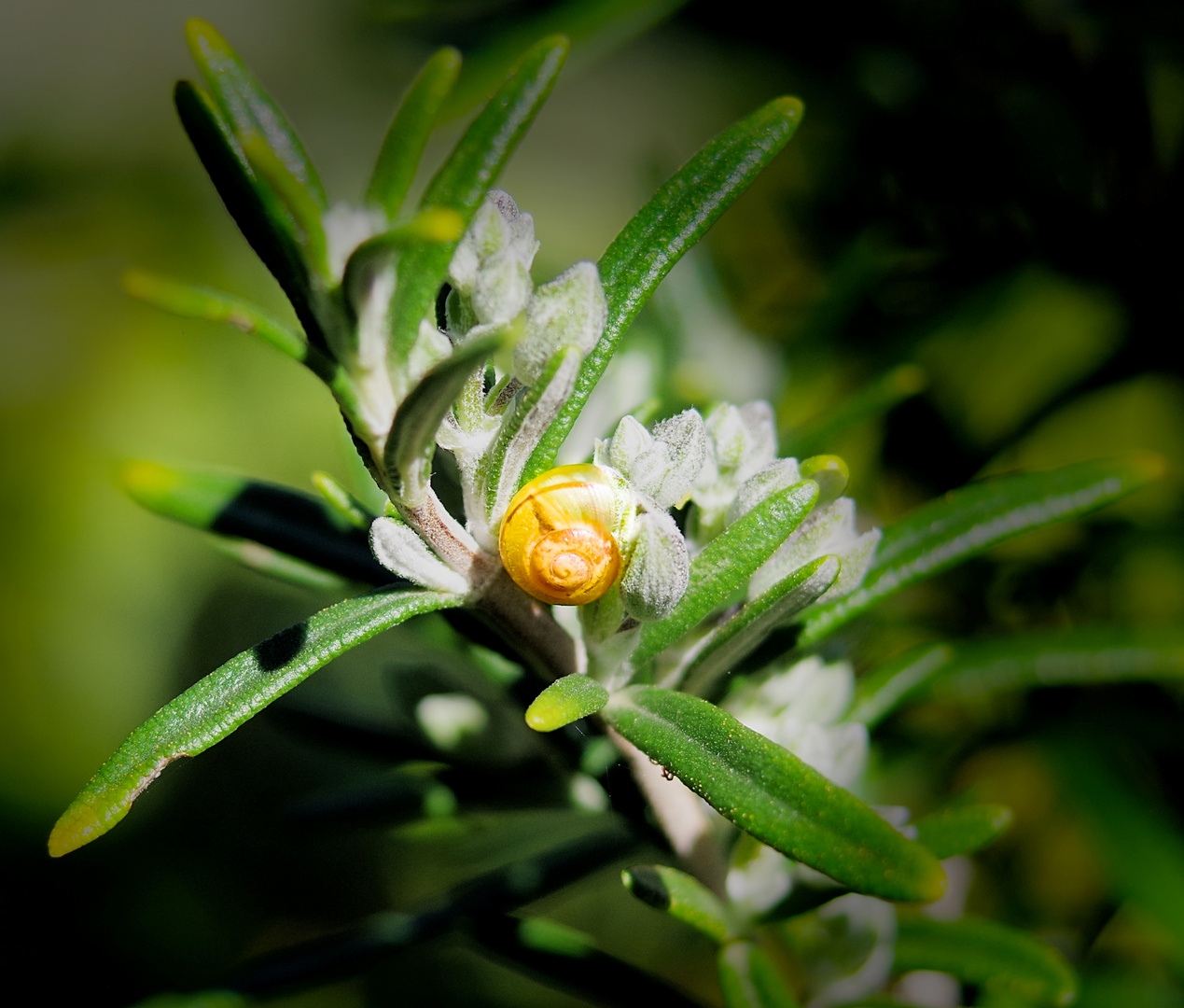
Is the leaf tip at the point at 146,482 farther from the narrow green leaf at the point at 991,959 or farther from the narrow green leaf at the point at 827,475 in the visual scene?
the narrow green leaf at the point at 991,959

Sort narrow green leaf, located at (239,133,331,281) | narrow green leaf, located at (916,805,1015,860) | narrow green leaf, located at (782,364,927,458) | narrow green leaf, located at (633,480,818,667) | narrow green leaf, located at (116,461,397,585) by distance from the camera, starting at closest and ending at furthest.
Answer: narrow green leaf, located at (239,133,331,281) < narrow green leaf, located at (633,480,818,667) < narrow green leaf, located at (916,805,1015,860) < narrow green leaf, located at (116,461,397,585) < narrow green leaf, located at (782,364,927,458)

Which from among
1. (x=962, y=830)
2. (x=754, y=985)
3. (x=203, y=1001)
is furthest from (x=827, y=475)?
(x=203, y=1001)

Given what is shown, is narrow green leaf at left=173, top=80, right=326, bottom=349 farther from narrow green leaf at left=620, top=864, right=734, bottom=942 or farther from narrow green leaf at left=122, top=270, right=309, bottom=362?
narrow green leaf at left=620, top=864, right=734, bottom=942

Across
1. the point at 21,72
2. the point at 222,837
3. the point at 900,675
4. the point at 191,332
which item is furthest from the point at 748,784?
the point at 21,72

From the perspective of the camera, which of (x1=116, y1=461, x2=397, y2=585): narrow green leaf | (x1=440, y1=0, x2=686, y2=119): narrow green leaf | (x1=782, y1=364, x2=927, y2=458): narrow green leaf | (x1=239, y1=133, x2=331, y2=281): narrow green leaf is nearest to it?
(x1=239, y1=133, x2=331, y2=281): narrow green leaf

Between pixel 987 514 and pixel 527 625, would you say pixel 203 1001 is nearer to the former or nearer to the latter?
pixel 527 625

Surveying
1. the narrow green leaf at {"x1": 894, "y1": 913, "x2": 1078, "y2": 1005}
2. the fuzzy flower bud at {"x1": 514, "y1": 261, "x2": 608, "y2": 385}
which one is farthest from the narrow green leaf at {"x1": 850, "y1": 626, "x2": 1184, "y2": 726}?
the fuzzy flower bud at {"x1": 514, "y1": 261, "x2": 608, "y2": 385}
